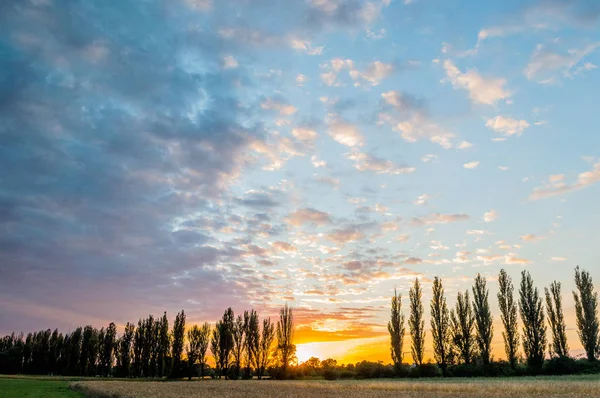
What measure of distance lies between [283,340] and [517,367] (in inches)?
1908

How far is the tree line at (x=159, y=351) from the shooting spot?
97.6 metres

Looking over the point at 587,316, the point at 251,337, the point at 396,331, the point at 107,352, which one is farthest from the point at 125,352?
the point at 587,316

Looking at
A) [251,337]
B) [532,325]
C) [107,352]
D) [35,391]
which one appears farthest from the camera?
[107,352]

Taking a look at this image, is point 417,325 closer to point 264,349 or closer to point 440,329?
point 440,329

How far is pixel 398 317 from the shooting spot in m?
80.8

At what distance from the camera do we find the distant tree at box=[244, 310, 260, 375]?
98625 mm

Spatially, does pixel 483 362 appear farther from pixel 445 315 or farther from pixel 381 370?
pixel 381 370

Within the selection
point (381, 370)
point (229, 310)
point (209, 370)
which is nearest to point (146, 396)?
point (381, 370)

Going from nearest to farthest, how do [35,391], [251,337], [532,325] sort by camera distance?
[35,391] < [532,325] < [251,337]

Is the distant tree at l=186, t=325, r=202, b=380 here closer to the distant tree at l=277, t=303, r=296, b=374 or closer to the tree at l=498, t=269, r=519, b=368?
the distant tree at l=277, t=303, r=296, b=374

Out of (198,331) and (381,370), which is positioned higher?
(198,331)

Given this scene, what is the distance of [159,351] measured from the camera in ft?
349

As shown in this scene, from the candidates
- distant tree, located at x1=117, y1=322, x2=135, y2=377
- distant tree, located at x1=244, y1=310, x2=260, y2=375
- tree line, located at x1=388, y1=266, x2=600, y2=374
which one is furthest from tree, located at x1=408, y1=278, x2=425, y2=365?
distant tree, located at x1=117, y1=322, x2=135, y2=377

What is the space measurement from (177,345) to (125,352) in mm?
19192
